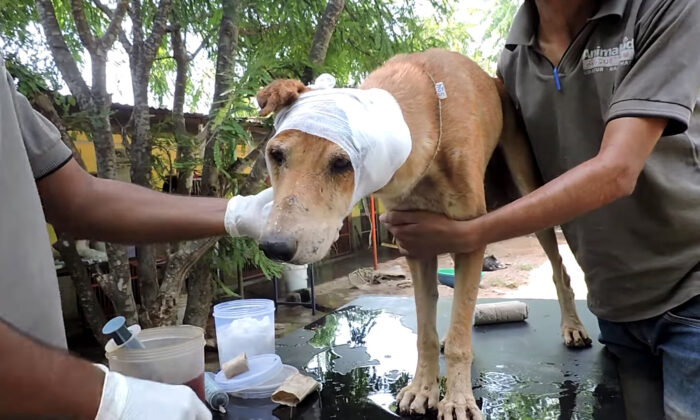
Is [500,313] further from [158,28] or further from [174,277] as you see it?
[158,28]

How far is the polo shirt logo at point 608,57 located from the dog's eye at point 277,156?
128 centimetres

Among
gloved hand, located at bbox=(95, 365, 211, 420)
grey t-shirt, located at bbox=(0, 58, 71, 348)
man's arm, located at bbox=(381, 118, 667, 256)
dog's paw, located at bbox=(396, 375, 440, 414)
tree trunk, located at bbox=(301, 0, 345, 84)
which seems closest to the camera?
gloved hand, located at bbox=(95, 365, 211, 420)

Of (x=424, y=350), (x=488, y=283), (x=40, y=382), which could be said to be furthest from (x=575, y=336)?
(x=488, y=283)

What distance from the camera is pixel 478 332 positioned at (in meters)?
3.05

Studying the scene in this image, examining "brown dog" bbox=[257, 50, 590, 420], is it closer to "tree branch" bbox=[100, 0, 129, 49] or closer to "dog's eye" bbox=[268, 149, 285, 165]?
"dog's eye" bbox=[268, 149, 285, 165]

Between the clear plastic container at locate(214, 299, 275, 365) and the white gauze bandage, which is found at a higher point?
the white gauze bandage

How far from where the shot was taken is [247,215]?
1.79 metres

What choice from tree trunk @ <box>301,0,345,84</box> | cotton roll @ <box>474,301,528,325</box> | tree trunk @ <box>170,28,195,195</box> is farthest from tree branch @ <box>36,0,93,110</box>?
cotton roll @ <box>474,301,528,325</box>

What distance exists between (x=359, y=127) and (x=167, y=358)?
112 cm

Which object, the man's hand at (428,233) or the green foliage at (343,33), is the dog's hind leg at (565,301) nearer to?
the man's hand at (428,233)

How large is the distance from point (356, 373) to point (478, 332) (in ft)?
3.22

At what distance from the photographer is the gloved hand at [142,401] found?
101 cm

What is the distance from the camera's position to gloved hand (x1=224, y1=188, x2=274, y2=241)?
178cm

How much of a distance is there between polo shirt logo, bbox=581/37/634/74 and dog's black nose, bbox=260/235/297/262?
139cm
